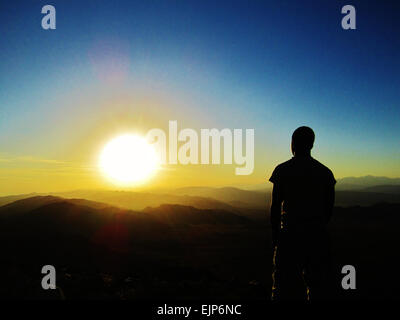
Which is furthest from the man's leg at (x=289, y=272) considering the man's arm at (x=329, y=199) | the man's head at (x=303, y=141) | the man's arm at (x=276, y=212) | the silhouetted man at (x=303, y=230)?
the man's head at (x=303, y=141)

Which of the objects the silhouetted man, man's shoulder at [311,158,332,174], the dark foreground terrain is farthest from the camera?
the dark foreground terrain

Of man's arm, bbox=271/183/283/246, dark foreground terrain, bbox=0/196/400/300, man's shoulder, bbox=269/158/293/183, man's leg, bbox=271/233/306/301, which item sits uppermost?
man's shoulder, bbox=269/158/293/183

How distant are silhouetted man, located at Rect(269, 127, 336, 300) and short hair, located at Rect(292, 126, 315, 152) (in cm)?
12

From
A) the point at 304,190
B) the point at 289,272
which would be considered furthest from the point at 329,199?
the point at 289,272

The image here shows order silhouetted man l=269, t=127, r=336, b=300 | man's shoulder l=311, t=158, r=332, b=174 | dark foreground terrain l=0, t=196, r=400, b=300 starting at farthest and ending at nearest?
1. dark foreground terrain l=0, t=196, r=400, b=300
2. man's shoulder l=311, t=158, r=332, b=174
3. silhouetted man l=269, t=127, r=336, b=300

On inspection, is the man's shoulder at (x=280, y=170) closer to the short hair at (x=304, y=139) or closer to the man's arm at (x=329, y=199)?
the short hair at (x=304, y=139)

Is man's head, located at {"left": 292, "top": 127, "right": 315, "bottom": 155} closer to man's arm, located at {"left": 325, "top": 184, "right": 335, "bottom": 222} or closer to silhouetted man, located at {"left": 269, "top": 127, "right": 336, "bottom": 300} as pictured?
silhouetted man, located at {"left": 269, "top": 127, "right": 336, "bottom": 300}

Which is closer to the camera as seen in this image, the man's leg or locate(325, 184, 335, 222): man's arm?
the man's leg

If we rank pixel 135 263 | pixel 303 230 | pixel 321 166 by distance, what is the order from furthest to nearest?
pixel 135 263 → pixel 321 166 → pixel 303 230

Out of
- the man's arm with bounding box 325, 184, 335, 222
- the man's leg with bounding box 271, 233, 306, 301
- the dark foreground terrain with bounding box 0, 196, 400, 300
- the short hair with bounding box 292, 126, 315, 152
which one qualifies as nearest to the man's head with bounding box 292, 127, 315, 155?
the short hair with bounding box 292, 126, 315, 152

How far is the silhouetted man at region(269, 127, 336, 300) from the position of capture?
11.1 ft

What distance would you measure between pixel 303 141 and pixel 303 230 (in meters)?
1.12

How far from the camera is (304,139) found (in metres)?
3.72

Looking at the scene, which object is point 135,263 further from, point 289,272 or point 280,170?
point 280,170
